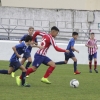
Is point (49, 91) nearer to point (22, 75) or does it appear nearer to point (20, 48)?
point (22, 75)

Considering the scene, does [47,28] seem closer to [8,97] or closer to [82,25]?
[82,25]

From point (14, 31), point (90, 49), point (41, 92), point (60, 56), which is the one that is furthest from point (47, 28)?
point (41, 92)

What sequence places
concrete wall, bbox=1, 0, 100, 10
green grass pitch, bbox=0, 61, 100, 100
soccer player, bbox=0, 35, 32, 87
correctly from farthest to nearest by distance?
concrete wall, bbox=1, 0, 100, 10, soccer player, bbox=0, 35, 32, 87, green grass pitch, bbox=0, 61, 100, 100

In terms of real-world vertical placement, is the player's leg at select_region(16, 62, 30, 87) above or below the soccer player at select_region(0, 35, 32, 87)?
below

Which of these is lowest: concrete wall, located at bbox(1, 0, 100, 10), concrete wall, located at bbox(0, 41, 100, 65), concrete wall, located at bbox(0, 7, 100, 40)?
concrete wall, located at bbox(0, 41, 100, 65)

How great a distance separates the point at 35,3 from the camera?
147 feet

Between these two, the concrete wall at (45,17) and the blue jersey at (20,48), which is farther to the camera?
the concrete wall at (45,17)

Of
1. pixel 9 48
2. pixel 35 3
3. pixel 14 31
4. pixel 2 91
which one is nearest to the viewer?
pixel 2 91

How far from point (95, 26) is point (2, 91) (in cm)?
2674

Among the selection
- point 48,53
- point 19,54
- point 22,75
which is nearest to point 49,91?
point 22,75

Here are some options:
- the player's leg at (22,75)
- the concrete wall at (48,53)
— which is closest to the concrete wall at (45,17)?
the concrete wall at (48,53)

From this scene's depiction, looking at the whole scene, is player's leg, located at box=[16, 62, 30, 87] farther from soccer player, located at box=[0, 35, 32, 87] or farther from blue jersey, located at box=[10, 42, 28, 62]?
blue jersey, located at box=[10, 42, 28, 62]

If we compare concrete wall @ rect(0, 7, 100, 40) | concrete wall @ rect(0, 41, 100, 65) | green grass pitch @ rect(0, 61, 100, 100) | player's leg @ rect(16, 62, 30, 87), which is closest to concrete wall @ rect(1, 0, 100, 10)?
concrete wall @ rect(0, 7, 100, 40)

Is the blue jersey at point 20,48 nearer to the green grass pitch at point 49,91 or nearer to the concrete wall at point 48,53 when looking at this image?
the green grass pitch at point 49,91
